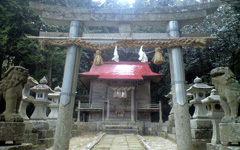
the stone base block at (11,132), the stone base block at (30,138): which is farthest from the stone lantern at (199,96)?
the stone base block at (30,138)

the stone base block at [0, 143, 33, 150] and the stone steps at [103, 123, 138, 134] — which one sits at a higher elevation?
the stone base block at [0, 143, 33, 150]

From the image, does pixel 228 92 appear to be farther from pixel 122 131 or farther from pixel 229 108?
pixel 122 131

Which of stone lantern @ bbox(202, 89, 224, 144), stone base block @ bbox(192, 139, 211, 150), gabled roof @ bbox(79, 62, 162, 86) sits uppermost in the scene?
gabled roof @ bbox(79, 62, 162, 86)

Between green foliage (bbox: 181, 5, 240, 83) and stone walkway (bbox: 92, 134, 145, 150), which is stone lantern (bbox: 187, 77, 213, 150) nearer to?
stone walkway (bbox: 92, 134, 145, 150)

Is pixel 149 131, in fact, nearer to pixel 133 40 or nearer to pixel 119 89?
pixel 119 89

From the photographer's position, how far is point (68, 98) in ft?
15.1

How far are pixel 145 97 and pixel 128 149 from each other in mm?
11223

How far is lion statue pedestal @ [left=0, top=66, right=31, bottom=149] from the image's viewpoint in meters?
3.22

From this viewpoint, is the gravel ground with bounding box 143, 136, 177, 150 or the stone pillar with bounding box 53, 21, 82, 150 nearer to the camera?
the stone pillar with bounding box 53, 21, 82, 150

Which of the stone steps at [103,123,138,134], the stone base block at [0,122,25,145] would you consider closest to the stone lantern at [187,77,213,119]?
the stone base block at [0,122,25,145]

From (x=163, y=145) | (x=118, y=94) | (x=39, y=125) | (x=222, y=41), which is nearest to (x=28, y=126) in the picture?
(x=39, y=125)

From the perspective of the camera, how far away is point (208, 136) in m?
5.32

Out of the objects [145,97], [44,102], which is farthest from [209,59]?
[44,102]

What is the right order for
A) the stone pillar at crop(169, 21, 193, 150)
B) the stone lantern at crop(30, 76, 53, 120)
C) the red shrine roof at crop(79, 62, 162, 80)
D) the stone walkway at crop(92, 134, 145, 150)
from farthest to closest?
1. the red shrine roof at crop(79, 62, 162, 80)
2. the stone lantern at crop(30, 76, 53, 120)
3. the stone walkway at crop(92, 134, 145, 150)
4. the stone pillar at crop(169, 21, 193, 150)
